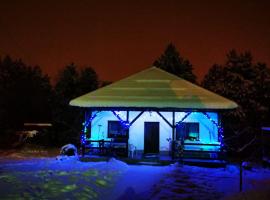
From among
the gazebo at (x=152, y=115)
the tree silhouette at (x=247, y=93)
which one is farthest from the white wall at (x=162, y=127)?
the tree silhouette at (x=247, y=93)

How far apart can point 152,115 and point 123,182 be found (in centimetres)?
850

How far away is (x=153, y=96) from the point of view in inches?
768

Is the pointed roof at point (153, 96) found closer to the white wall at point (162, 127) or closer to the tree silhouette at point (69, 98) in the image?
the white wall at point (162, 127)

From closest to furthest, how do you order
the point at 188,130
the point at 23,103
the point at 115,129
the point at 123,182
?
1. the point at 123,182
2. the point at 188,130
3. the point at 115,129
4. the point at 23,103

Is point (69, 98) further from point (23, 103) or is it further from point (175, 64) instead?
point (175, 64)

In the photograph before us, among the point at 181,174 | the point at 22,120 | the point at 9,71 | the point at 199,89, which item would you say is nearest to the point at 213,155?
the point at 199,89

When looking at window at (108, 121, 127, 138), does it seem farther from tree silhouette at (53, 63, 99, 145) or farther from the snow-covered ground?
tree silhouette at (53, 63, 99, 145)

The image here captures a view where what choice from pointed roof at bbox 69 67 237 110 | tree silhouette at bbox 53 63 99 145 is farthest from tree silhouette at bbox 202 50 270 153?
tree silhouette at bbox 53 63 99 145

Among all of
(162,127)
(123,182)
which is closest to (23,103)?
(162,127)

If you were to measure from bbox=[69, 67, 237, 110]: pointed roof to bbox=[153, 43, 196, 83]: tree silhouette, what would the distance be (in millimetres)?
14635

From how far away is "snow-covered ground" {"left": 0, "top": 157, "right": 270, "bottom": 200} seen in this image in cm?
1093

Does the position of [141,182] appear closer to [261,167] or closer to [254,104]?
[261,167]

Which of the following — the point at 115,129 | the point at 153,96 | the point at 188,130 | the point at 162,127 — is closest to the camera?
the point at 153,96

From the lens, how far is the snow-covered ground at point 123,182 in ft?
35.9
